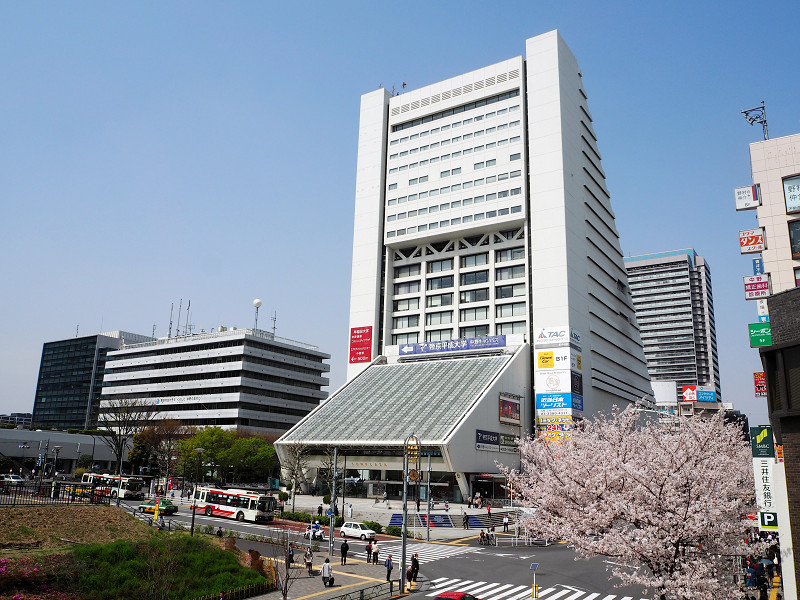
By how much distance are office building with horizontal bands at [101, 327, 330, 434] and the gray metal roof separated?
3760cm

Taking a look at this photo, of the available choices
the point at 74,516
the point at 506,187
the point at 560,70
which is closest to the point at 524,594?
the point at 74,516

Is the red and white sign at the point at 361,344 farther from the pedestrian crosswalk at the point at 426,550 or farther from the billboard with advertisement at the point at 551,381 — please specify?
the pedestrian crosswalk at the point at 426,550

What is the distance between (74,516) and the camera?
41.0m

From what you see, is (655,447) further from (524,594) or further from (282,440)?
(282,440)

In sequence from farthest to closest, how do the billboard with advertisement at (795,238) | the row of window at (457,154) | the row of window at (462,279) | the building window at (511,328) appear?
the row of window at (457,154)
the row of window at (462,279)
the building window at (511,328)
the billboard with advertisement at (795,238)

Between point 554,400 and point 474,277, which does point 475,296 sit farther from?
point 554,400

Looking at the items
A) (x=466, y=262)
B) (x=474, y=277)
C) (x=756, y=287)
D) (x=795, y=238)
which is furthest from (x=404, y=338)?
(x=795, y=238)

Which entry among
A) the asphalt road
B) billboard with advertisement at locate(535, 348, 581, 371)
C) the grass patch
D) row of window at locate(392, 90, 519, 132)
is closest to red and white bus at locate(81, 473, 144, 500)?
the asphalt road

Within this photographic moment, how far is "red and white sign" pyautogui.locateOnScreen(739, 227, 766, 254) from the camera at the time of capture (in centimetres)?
4328

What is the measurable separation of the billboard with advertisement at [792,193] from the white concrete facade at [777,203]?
0.56 feet

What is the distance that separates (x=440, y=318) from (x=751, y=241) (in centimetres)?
6143

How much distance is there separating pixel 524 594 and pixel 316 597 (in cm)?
1050

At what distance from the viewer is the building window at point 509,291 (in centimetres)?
9535

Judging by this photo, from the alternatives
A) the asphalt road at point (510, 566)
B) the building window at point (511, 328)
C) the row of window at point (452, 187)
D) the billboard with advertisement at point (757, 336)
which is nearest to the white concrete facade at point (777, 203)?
the billboard with advertisement at point (757, 336)
